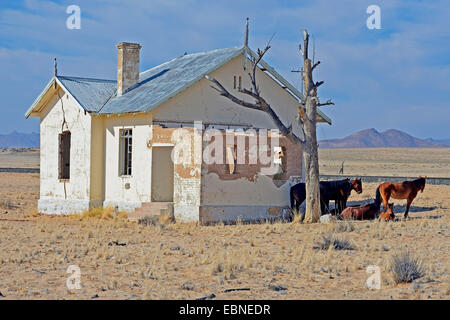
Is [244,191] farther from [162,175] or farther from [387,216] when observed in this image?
[387,216]

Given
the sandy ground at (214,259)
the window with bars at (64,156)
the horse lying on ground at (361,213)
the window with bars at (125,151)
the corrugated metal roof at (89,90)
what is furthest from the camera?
the window with bars at (64,156)

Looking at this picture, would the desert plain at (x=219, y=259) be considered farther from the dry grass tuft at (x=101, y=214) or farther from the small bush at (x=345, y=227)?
the dry grass tuft at (x=101, y=214)

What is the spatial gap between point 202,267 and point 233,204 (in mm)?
7836

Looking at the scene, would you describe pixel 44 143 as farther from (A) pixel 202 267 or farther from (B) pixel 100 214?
(A) pixel 202 267

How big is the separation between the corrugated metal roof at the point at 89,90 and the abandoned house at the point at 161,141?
0.14 ft

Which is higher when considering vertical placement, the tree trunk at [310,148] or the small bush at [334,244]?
the tree trunk at [310,148]

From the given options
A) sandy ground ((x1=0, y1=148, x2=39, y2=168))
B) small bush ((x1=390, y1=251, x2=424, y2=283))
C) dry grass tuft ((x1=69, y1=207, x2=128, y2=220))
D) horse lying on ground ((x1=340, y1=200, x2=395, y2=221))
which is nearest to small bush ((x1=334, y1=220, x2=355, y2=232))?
horse lying on ground ((x1=340, y1=200, x2=395, y2=221))

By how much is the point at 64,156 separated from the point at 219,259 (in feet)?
44.0

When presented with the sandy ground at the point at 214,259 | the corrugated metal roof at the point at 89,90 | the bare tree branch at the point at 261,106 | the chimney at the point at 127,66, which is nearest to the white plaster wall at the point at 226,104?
the bare tree branch at the point at 261,106

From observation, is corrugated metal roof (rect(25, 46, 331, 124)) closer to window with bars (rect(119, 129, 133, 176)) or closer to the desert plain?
window with bars (rect(119, 129, 133, 176))

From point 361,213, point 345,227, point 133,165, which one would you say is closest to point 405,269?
point 345,227

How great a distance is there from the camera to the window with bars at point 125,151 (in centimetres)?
2192

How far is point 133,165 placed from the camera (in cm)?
2145
